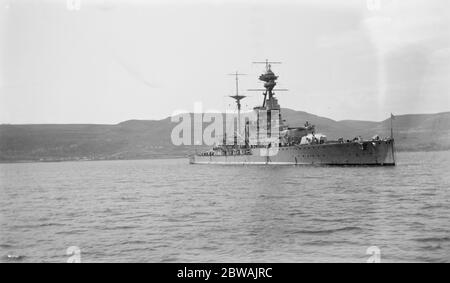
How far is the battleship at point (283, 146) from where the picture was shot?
2263 inches

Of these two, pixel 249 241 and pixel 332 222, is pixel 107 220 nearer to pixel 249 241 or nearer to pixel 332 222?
pixel 249 241

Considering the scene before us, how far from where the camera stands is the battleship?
2263 inches

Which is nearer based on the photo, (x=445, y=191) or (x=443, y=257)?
(x=443, y=257)

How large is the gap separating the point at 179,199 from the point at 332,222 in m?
13.5

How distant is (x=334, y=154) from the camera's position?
6028cm

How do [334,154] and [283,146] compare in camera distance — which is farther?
[283,146]

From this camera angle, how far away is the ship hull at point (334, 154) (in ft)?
186

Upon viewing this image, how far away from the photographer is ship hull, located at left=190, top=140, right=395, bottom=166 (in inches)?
2237

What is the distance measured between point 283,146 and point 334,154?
46.1 ft
